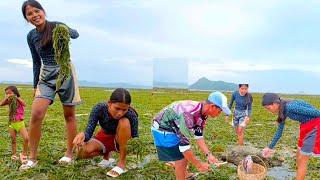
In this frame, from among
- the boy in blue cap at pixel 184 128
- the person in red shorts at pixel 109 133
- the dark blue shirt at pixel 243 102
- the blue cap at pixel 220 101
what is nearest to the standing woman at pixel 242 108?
the dark blue shirt at pixel 243 102

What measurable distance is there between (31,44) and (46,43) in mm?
352

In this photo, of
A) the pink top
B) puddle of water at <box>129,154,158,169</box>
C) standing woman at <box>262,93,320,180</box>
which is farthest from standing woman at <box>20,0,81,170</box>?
standing woman at <box>262,93,320,180</box>

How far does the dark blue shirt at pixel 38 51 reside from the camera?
6.21 metres

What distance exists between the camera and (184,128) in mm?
4992

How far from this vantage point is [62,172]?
6.05m

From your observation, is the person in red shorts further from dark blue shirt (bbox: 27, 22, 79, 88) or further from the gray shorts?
dark blue shirt (bbox: 27, 22, 79, 88)

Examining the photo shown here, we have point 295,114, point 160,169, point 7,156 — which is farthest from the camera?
point 7,156

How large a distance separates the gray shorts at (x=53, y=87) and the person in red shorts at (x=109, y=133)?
0.45 m

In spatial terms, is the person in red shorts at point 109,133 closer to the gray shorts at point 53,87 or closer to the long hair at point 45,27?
the gray shorts at point 53,87

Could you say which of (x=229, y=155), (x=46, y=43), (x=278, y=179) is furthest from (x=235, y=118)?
(x=46, y=43)

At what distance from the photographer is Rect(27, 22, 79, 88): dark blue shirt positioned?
6.21 meters

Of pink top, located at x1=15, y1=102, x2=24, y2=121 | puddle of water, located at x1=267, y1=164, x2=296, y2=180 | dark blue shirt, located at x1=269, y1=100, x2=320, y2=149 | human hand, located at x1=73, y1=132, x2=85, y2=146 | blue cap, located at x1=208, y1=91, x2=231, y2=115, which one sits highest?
blue cap, located at x1=208, y1=91, x2=231, y2=115

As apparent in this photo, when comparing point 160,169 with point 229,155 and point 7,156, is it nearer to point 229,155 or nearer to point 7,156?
point 229,155

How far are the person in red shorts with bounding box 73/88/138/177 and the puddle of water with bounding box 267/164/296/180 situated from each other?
7.56 ft
